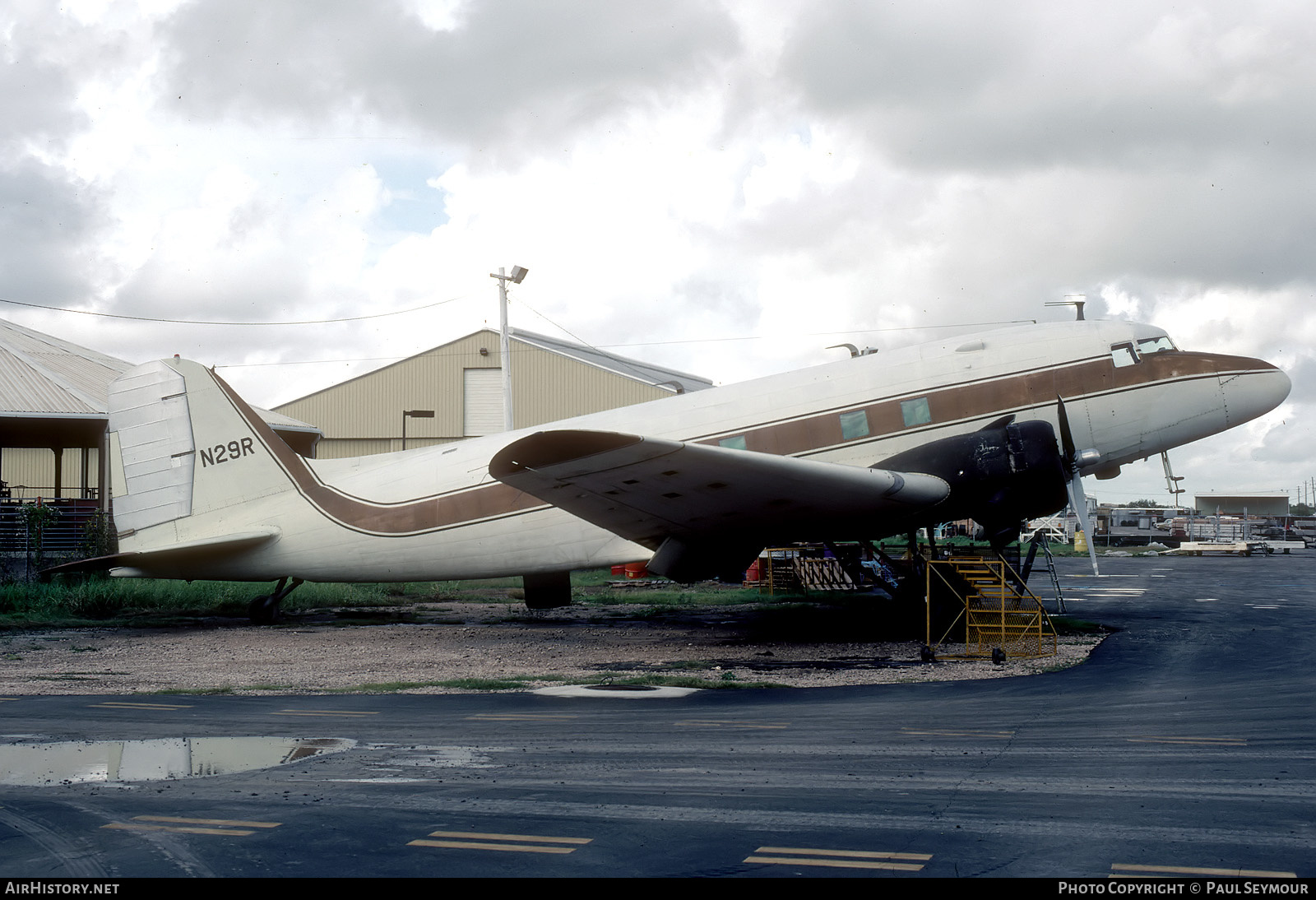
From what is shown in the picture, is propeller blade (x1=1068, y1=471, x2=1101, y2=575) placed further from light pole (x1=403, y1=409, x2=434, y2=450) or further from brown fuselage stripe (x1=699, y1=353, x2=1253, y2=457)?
light pole (x1=403, y1=409, x2=434, y2=450)

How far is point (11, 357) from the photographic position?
3061 cm

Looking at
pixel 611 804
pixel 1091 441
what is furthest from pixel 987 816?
pixel 1091 441

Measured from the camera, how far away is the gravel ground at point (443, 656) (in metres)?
11.3

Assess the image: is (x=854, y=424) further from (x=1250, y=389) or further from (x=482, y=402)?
(x=482, y=402)

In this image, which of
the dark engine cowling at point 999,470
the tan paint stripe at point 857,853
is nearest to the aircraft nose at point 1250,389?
the dark engine cowling at point 999,470

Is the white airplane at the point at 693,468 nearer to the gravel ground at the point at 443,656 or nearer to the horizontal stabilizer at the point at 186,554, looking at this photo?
the horizontal stabilizer at the point at 186,554

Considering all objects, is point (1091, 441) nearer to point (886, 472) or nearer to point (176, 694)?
point (886, 472)

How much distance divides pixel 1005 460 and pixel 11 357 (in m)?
30.7

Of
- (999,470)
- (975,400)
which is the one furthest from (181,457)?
(999,470)

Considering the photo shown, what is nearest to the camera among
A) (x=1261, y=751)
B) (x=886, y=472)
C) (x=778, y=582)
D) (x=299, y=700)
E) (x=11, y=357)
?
(x=1261, y=751)

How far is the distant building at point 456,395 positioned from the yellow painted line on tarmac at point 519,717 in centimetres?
3640

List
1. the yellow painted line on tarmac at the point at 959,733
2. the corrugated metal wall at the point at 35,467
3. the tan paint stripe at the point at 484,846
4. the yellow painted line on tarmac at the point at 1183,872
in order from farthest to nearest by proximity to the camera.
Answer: the corrugated metal wall at the point at 35,467 → the yellow painted line on tarmac at the point at 959,733 → the tan paint stripe at the point at 484,846 → the yellow painted line on tarmac at the point at 1183,872

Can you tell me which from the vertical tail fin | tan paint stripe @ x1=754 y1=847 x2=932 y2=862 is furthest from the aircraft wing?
the vertical tail fin

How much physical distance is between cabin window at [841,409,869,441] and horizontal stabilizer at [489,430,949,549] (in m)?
1.40
